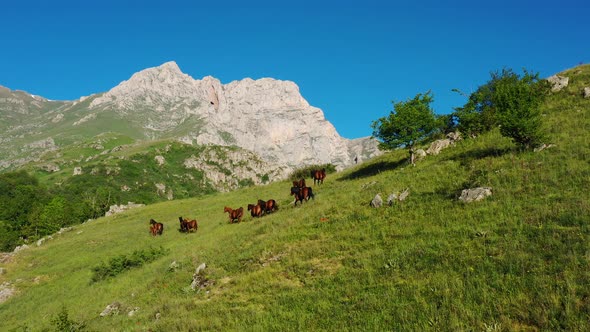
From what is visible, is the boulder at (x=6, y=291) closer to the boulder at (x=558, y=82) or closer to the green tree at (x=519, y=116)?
the green tree at (x=519, y=116)

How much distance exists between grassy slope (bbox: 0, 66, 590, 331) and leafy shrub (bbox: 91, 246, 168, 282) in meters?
1.29

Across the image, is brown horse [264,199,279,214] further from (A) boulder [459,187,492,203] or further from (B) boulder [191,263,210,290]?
(A) boulder [459,187,492,203]

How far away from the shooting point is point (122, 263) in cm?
2623

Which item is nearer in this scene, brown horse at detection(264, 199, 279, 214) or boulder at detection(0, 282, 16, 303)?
boulder at detection(0, 282, 16, 303)

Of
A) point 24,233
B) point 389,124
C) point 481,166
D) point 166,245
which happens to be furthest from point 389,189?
point 24,233

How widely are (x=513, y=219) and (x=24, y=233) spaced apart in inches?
4290

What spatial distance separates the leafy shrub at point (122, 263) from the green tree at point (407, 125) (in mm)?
24864

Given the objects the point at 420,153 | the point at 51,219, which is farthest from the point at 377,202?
the point at 51,219

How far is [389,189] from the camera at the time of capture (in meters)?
23.7

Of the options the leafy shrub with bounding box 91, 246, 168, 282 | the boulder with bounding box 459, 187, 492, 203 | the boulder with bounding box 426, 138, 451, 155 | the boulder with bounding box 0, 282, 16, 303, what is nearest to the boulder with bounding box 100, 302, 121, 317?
the leafy shrub with bounding box 91, 246, 168, 282

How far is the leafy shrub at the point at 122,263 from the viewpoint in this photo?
25.7 meters

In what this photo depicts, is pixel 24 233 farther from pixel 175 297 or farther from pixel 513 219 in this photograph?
pixel 513 219

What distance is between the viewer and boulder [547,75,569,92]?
36541 mm

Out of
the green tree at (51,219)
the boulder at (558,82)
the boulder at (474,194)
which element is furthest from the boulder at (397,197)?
the green tree at (51,219)
